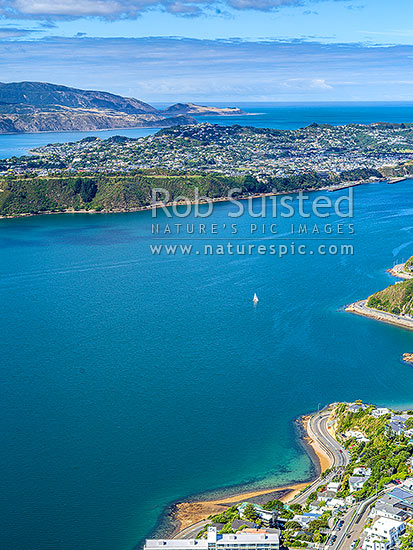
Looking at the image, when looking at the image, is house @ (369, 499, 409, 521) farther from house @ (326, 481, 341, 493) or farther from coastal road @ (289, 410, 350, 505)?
coastal road @ (289, 410, 350, 505)

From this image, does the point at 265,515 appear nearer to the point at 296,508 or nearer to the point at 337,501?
the point at 296,508

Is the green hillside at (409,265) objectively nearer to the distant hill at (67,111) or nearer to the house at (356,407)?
the house at (356,407)

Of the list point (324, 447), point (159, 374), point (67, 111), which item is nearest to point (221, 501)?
point (324, 447)

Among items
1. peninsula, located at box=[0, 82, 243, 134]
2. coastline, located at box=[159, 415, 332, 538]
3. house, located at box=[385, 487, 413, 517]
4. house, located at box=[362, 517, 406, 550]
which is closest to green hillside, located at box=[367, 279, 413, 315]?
coastline, located at box=[159, 415, 332, 538]

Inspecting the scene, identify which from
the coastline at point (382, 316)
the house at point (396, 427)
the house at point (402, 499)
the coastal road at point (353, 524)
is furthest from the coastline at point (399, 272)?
the coastal road at point (353, 524)

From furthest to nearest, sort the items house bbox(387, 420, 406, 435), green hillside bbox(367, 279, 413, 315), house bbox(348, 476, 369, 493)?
green hillside bbox(367, 279, 413, 315), house bbox(387, 420, 406, 435), house bbox(348, 476, 369, 493)

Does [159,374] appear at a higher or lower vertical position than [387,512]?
higher

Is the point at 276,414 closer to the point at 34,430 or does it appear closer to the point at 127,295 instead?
the point at 34,430
